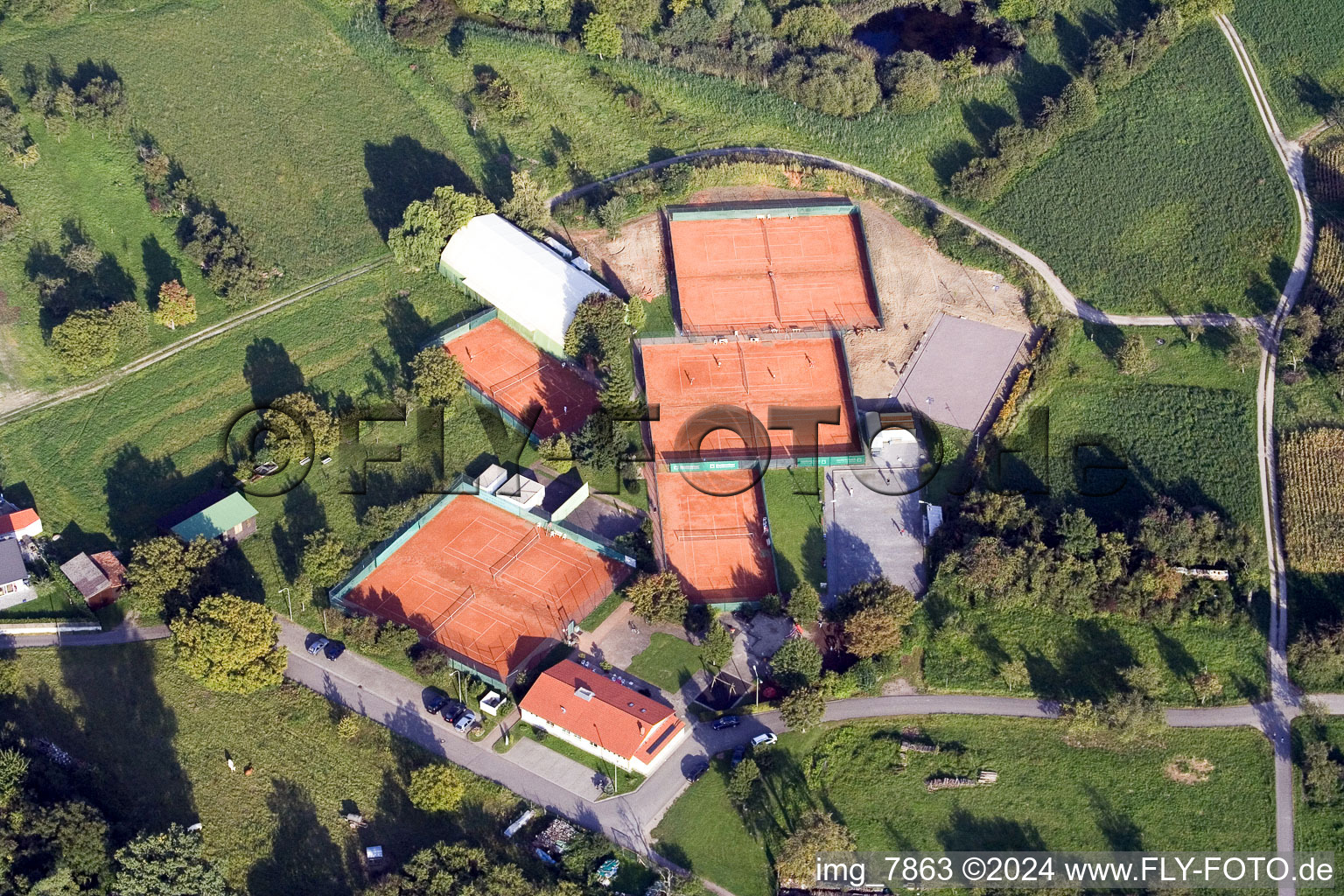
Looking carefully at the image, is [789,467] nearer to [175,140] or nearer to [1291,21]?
[175,140]

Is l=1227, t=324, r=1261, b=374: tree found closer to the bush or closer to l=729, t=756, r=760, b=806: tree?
the bush

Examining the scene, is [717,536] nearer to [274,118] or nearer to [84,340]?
[84,340]

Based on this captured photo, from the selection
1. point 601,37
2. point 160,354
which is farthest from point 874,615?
point 601,37

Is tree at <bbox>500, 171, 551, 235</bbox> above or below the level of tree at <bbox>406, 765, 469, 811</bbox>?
above

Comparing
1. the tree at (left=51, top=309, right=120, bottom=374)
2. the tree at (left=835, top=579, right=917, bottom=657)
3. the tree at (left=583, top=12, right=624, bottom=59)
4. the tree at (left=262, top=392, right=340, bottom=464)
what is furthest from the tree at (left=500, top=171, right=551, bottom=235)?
the tree at (left=835, top=579, right=917, bottom=657)

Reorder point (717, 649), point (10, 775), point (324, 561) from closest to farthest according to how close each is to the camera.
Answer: point (10, 775), point (717, 649), point (324, 561)

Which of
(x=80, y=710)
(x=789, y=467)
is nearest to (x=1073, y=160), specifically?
(x=789, y=467)
